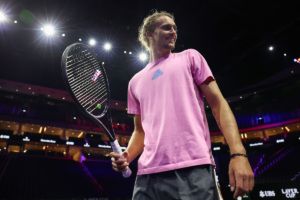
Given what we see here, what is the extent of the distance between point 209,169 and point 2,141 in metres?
15.8

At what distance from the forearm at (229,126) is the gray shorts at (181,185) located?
0.16m

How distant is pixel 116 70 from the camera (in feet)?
53.4

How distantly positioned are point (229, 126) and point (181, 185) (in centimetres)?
38

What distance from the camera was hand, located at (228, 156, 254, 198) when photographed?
1.15 meters

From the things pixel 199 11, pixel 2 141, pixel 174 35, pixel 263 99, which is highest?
pixel 199 11

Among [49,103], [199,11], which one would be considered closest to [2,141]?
[49,103]

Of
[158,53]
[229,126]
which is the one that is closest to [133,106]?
[158,53]

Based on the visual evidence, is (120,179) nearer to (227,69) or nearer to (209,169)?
(227,69)

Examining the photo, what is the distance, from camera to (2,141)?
14617mm

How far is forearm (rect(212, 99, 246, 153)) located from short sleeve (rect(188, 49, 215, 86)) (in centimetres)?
15

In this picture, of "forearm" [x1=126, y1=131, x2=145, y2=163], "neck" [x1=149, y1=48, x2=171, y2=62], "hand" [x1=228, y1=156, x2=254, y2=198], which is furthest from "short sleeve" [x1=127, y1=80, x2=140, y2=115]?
"hand" [x1=228, y1=156, x2=254, y2=198]

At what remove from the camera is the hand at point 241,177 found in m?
1.15

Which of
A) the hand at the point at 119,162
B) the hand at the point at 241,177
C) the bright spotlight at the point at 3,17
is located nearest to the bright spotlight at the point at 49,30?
the bright spotlight at the point at 3,17

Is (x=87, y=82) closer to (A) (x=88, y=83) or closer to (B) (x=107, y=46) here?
(A) (x=88, y=83)
